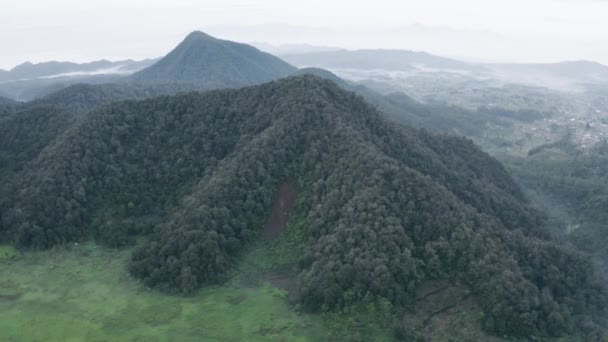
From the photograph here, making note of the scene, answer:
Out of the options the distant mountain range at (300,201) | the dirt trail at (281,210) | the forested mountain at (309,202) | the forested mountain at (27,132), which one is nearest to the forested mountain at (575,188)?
the distant mountain range at (300,201)

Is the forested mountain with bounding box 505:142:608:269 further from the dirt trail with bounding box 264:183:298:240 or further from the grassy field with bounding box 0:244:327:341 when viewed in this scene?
the grassy field with bounding box 0:244:327:341

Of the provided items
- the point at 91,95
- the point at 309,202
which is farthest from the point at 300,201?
the point at 91,95

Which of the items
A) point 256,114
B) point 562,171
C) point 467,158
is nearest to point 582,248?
point 467,158

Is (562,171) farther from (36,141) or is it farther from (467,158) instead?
(36,141)

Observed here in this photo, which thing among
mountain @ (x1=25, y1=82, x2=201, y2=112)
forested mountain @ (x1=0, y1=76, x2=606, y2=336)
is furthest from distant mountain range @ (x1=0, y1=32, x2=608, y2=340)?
mountain @ (x1=25, y1=82, x2=201, y2=112)

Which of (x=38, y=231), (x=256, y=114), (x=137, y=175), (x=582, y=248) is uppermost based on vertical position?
(x=256, y=114)

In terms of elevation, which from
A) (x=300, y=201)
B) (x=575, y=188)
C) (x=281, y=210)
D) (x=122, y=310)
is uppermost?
(x=300, y=201)

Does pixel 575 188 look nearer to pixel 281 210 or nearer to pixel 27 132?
pixel 281 210

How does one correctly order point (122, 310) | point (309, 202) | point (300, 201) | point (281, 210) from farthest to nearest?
1. point (281, 210)
2. point (300, 201)
3. point (309, 202)
4. point (122, 310)
